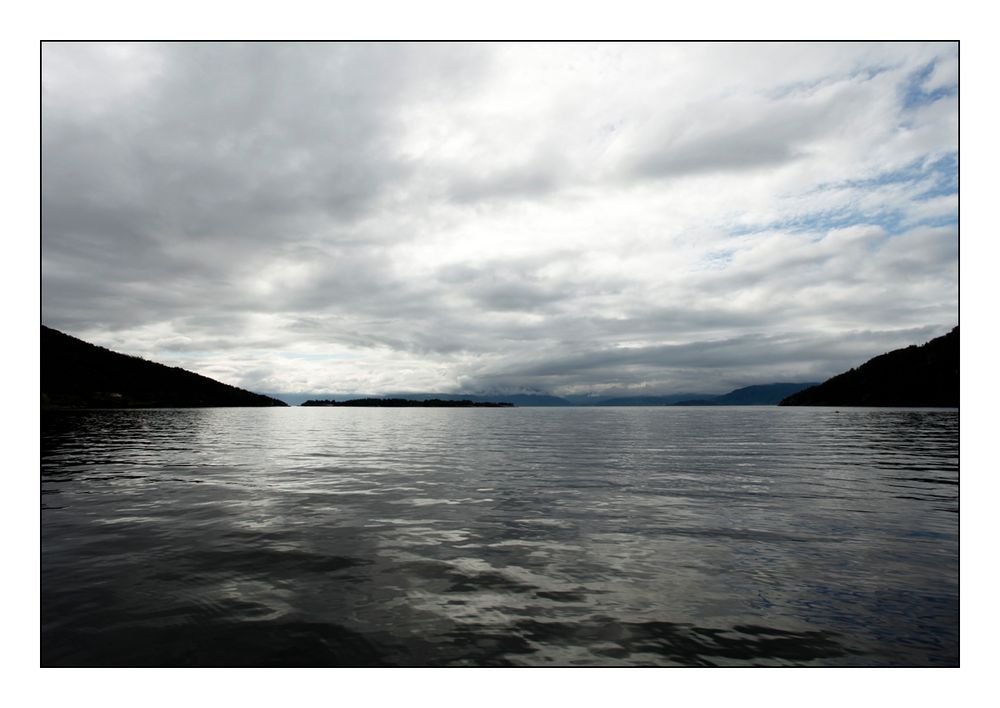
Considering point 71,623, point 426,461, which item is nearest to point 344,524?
point 71,623

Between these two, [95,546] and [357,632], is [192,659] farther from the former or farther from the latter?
[95,546]

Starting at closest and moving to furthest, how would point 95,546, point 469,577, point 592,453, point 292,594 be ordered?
1. point 292,594
2. point 469,577
3. point 95,546
4. point 592,453

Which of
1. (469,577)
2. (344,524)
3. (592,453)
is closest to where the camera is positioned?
(469,577)

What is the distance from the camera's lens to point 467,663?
9.84 meters

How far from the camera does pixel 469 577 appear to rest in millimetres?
14242

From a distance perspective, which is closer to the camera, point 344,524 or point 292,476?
point 344,524

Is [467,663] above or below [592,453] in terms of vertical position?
above

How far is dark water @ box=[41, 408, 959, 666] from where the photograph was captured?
33.8 feet

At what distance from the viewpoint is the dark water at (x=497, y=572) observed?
33.8 feet

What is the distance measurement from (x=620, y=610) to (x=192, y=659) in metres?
9.28

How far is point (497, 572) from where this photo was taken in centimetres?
1471

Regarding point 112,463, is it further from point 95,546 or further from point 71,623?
point 71,623

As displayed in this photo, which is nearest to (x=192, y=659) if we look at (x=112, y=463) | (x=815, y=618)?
(x=815, y=618)

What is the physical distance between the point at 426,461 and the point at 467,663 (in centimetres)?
3480
